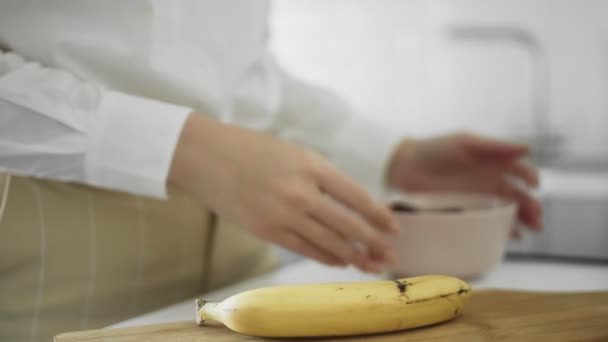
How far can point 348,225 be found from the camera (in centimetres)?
47

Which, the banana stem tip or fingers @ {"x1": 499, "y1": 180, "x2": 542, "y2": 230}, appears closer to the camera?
the banana stem tip

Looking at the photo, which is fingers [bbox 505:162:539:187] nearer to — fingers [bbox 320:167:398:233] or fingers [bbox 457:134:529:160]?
fingers [bbox 457:134:529:160]

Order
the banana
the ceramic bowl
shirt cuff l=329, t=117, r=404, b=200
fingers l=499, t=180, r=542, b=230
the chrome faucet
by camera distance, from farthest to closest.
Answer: the chrome faucet, shirt cuff l=329, t=117, r=404, b=200, fingers l=499, t=180, r=542, b=230, the ceramic bowl, the banana

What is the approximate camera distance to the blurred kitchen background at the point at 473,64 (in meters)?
1.58

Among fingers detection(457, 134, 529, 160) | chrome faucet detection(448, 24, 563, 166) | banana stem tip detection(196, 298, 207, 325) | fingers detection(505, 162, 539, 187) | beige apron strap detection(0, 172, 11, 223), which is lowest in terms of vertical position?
banana stem tip detection(196, 298, 207, 325)

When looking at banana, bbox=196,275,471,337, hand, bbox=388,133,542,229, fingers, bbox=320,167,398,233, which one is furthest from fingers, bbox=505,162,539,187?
banana, bbox=196,275,471,337

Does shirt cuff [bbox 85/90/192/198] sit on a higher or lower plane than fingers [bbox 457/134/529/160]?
lower

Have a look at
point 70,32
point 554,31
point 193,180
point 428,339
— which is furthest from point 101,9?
point 554,31

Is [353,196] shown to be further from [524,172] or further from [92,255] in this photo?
[524,172]

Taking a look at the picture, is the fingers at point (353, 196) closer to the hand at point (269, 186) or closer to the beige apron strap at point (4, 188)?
the hand at point (269, 186)

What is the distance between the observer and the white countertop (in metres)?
0.56

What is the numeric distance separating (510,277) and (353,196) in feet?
0.86

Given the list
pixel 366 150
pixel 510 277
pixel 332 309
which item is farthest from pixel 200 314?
pixel 366 150

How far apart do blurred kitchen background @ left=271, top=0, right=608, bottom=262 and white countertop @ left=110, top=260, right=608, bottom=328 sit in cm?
73
